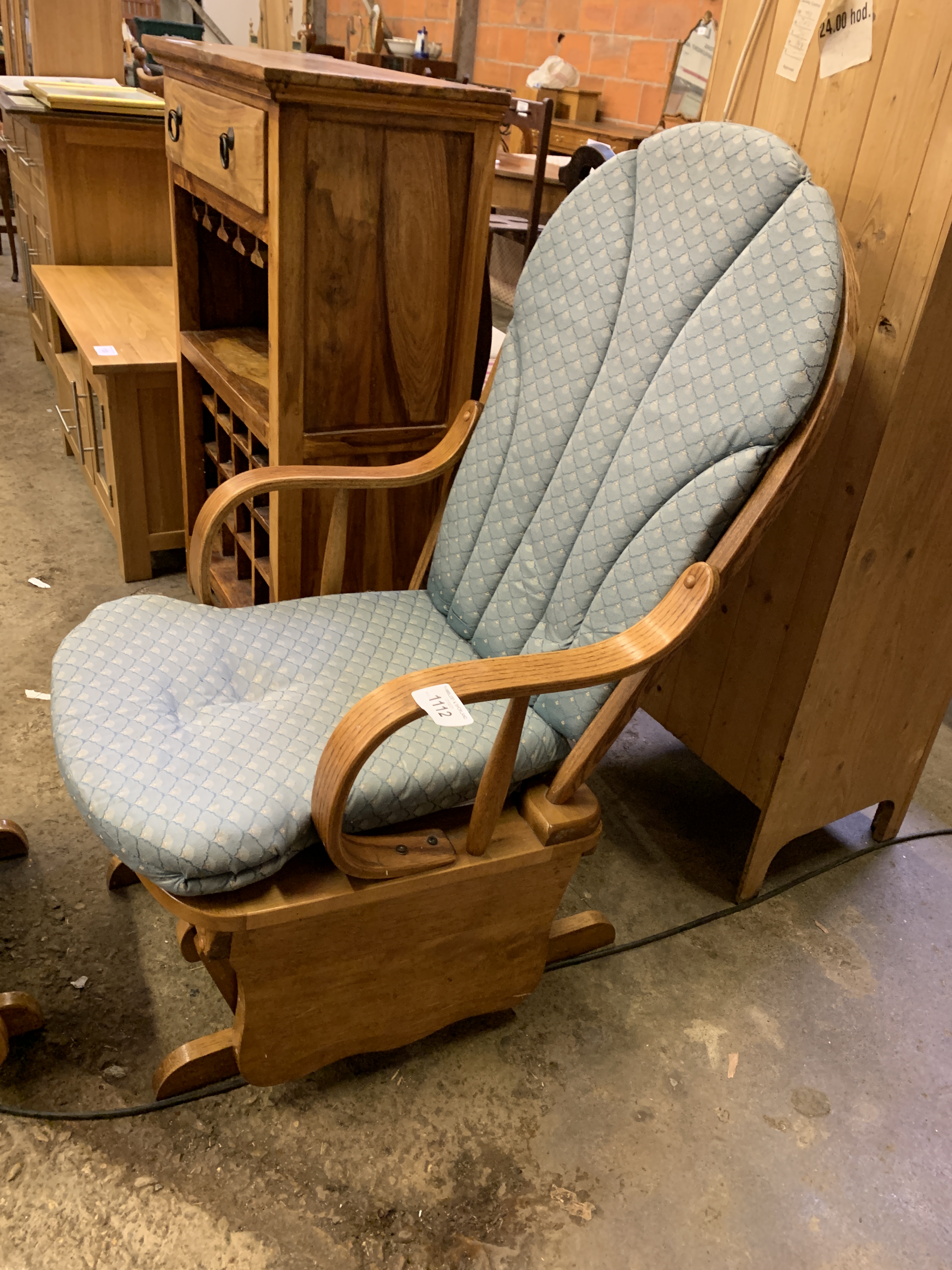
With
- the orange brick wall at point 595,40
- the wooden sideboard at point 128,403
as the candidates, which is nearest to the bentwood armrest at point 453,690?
the wooden sideboard at point 128,403

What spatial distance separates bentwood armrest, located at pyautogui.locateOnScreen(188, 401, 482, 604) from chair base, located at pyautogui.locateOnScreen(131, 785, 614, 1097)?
52 centimetres

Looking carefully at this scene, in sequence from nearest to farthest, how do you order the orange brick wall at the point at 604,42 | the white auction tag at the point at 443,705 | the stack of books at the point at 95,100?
the white auction tag at the point at 443,705 → the stack of books at the point at 95,100 → the orange brick wall at the point at 604,42

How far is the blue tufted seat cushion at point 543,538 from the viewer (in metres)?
1.07

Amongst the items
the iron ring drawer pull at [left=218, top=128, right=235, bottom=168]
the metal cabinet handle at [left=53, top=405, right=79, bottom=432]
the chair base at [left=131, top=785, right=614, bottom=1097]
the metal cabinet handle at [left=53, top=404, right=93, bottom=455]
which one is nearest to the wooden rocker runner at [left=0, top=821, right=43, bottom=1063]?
the chair base at [left=131, top=785, right=614, bottom=1097]

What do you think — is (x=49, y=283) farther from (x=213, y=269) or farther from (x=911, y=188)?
(x=911, y=188)

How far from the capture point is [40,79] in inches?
125

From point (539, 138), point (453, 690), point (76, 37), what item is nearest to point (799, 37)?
point (453, 690)

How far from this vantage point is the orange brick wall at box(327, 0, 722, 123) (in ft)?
14.5

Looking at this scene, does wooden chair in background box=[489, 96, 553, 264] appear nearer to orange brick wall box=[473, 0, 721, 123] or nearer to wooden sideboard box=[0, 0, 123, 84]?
orange brick wall box=[473, 0, 721, 123]

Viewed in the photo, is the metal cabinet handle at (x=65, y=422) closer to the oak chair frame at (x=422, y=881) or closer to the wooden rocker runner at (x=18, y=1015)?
the oak chair frame at (x=422, y=881)

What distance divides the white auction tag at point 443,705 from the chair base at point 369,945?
29 centimetres

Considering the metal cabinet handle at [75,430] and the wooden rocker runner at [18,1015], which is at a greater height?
the metal cabinet handle at [75,430]

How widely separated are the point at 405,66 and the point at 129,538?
352 cm

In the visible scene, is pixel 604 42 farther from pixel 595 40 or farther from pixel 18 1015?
pixel 18 1015
